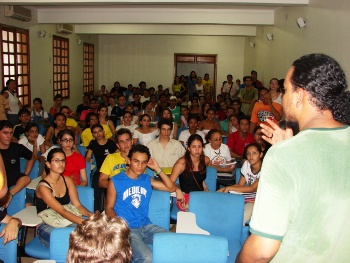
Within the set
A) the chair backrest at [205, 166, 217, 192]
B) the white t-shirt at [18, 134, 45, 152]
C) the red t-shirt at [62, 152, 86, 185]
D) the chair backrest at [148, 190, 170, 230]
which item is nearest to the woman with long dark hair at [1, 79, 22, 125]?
the white t-shirt at [18, 134, 45, 152]

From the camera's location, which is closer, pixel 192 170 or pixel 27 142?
pixel 192 170

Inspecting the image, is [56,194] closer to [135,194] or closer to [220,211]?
[135,194]

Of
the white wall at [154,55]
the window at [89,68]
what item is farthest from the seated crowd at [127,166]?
the white wall at [154,55]

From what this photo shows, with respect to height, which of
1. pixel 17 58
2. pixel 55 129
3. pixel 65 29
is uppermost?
pixel 65 29

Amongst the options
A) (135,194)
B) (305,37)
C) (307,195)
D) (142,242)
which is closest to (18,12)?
(305,37)

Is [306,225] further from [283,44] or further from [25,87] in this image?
[25,87]

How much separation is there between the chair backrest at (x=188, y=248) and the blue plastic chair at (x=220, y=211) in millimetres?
927

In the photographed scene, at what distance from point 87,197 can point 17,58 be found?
6.02 meters

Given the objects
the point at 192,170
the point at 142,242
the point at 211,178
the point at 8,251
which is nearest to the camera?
the point at 8,251

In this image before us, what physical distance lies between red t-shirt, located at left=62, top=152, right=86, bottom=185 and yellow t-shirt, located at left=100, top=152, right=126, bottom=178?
0.29m

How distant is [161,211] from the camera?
3.20 m

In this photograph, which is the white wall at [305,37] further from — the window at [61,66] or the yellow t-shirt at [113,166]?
the window at [61,66]

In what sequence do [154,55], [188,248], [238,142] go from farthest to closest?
[154,55]
[238,142]
[188,248]

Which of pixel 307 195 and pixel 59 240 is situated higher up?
pixel 307 195
